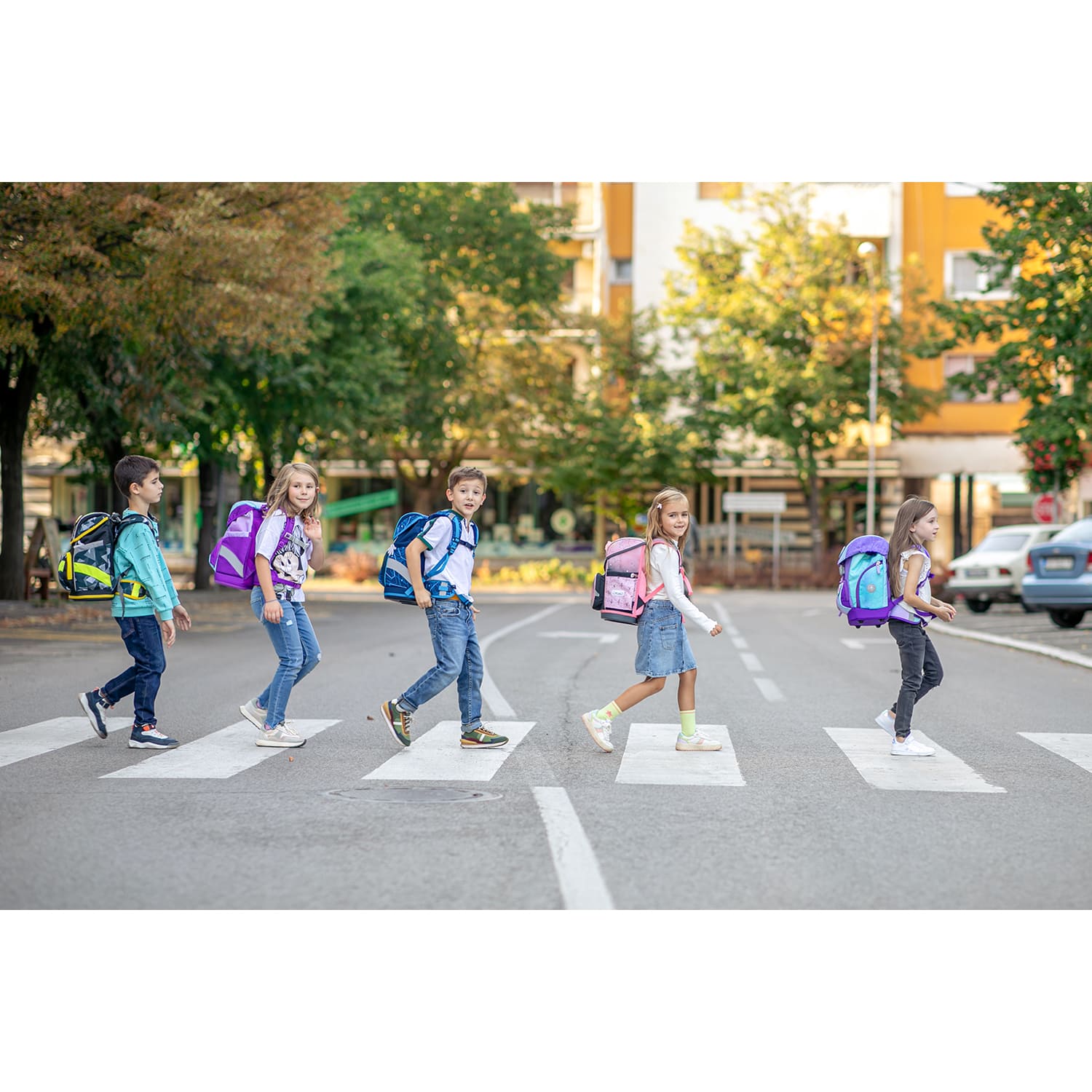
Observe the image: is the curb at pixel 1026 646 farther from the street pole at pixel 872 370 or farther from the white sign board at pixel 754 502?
the white sign board at pixel 754 502

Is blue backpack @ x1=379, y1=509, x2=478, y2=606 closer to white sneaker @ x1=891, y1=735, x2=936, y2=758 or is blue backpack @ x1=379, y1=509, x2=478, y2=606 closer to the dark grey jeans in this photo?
A: the dark grey jeans

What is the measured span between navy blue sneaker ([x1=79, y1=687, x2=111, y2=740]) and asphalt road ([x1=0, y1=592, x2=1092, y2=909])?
12 cm

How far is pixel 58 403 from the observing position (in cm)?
2583

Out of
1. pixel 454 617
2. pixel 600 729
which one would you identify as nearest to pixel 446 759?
pixel 454 617

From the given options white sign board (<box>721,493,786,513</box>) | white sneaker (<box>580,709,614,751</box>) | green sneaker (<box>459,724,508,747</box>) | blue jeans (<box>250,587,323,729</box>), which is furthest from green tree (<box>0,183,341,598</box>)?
white sign board (<box>721,493,786,513</box>)

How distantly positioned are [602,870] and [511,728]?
430cm

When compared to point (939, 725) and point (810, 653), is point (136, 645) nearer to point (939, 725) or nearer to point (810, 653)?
point (939, 725)

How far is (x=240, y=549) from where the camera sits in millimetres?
9031

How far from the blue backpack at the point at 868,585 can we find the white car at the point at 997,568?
60.5 feet

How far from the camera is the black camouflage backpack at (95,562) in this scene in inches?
349

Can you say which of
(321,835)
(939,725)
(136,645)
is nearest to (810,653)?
(939,725)

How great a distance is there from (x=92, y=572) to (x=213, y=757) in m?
1.35

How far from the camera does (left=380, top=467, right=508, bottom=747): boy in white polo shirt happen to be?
8.66m
